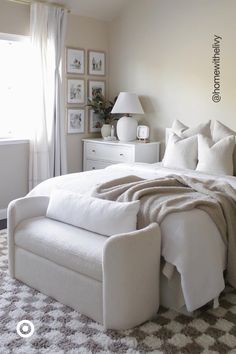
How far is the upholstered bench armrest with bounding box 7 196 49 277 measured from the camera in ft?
10.2

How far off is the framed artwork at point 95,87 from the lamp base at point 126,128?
56cm

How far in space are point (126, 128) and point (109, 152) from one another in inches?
13.8

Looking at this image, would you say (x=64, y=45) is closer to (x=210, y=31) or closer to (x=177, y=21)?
(x=177, y=21)

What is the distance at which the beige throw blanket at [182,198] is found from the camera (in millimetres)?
2727

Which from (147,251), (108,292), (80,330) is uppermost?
(147,251)

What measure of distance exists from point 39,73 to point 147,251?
301 cm

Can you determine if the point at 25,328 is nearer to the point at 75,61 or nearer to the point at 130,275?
the point at 130,275

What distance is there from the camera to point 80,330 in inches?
97.9

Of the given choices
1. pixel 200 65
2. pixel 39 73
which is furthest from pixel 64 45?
pixel 200 65

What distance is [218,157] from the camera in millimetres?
3953

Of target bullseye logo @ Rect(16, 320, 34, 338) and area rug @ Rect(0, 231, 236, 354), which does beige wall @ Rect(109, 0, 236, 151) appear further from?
target bullseye logo @ Rect(16, 320, 34, 338)

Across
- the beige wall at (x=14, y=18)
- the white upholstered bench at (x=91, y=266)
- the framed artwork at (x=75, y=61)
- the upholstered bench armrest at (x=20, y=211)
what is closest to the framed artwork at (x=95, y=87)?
the framed artwork at (x=75, y=61)

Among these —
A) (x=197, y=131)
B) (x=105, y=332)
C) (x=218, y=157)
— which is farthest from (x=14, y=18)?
(x=105, y=332)

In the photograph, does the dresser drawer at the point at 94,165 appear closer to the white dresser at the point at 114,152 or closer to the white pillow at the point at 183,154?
the white dresser at the point at 114,152
